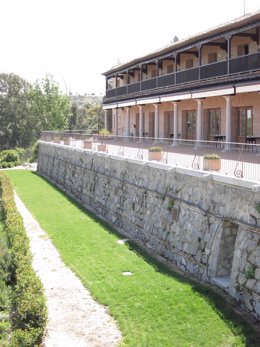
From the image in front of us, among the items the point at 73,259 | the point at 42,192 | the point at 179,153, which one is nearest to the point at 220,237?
the point at 179,153

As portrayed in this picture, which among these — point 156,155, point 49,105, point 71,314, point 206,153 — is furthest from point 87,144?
point 49,105

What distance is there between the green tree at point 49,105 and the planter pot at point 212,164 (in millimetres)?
56645

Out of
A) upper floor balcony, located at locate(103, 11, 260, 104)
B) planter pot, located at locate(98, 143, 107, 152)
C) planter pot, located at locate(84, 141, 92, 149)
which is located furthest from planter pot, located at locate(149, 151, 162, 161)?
planter pot, located at locate(84, 141, 92, 149)

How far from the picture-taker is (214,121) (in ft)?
98.6

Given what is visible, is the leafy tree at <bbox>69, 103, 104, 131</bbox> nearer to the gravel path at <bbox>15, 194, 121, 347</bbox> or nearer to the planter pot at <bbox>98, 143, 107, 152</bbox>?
the planter pot at <bbox>98, 143, 107, 152</bbox>

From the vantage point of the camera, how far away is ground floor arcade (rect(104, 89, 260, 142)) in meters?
25.5

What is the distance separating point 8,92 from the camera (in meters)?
73.7

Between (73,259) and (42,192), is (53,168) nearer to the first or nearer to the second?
(42,192)

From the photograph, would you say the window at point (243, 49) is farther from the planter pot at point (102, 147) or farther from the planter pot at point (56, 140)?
the planter pot at point (56, 140)

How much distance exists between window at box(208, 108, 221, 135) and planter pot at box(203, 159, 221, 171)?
15306 millimetres

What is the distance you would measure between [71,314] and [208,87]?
16854 mm

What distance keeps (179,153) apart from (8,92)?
60.9 metres

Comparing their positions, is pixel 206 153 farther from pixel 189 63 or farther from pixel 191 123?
pixel 189 63

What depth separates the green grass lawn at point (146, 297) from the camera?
A: 11.1m
